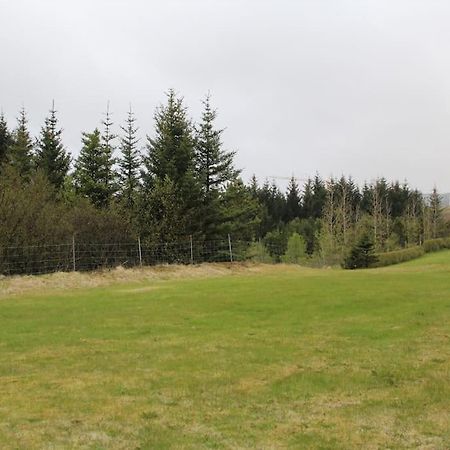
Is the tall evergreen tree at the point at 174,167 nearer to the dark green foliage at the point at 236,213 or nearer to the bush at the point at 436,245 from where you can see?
the dark green foliage at the point at 236,213

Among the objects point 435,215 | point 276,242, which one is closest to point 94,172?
point 276,242

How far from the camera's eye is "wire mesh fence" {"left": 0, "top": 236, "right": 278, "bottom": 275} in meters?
23.0

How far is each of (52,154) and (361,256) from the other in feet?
80.6

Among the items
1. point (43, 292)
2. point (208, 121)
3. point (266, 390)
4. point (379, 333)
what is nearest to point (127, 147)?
point (208, 121)

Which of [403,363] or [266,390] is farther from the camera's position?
[403,363]

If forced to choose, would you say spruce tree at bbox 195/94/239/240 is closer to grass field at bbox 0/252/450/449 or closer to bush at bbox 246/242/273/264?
bush at bbox 246/242/273/264

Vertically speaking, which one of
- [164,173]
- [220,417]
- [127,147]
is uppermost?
[127,147]

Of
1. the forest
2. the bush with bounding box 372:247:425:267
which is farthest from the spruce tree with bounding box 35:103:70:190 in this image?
the bush with bounding box 372:247:425:267

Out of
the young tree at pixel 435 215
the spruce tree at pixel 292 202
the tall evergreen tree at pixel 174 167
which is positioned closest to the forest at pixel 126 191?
the tall evergreen tree at pixel 174 167

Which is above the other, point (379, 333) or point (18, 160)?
point (18, 160)

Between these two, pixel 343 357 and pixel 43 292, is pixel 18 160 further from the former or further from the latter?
pixel 343 357

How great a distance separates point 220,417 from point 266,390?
46.9 inches

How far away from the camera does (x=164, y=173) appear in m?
33.4

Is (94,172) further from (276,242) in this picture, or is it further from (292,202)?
(292,202)
